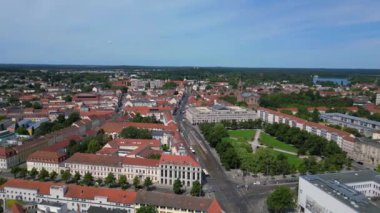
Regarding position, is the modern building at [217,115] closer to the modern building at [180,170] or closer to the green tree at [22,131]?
the green tree at [22,131]

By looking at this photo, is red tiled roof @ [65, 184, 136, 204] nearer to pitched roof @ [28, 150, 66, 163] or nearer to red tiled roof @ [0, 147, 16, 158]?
pitched roof @ [28, 150, 66, 163]

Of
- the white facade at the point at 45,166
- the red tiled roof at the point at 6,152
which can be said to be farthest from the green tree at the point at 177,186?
the red tiled roof at the point at 6,152

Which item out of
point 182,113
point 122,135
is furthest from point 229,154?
point 182,113

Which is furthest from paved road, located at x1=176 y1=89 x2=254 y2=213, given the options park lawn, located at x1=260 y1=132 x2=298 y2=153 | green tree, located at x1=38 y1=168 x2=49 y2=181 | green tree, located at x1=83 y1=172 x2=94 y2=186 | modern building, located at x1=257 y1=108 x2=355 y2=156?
modern building, located at x1=257 y1=108 x2=355 y2=156

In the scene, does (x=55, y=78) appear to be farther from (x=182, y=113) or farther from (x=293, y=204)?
(x=293, y=204)

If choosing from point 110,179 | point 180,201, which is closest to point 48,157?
point 110,179

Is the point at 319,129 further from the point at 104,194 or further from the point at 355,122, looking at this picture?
the point at 104,194
